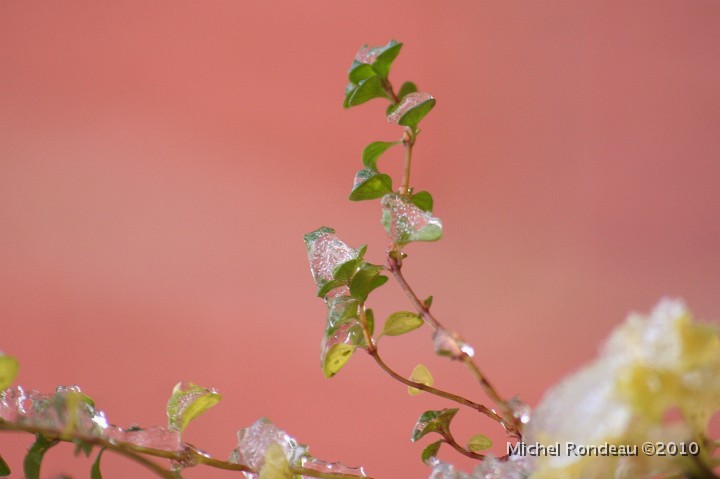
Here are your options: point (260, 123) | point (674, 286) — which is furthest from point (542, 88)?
point (260, 123)

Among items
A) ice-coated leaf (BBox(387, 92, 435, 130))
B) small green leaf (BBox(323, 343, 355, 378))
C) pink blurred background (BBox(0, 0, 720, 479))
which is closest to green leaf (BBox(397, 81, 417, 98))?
ice-coated leaf (BBox(387, 92, 435, 130))

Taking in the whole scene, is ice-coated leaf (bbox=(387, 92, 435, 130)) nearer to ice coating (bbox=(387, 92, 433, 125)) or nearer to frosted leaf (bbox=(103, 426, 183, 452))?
ice coating (bbox=(387, 92, 433, 125))

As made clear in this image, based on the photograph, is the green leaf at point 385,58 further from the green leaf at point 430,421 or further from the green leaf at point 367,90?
the green leaf at point 430,421

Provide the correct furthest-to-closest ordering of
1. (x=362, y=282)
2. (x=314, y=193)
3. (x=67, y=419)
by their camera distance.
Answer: (x=314, y=193)
(x=362, y=282)
(x=67, y=419)

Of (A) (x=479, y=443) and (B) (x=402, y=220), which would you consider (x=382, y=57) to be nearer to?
(B) (x=402, y=220)

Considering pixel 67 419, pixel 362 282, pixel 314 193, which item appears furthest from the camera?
pixel 314 193

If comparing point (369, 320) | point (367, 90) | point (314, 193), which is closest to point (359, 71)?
point (367, 90)

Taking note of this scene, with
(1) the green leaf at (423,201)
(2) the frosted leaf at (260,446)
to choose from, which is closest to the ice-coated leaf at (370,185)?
(1) the green leaf at (423,201)
